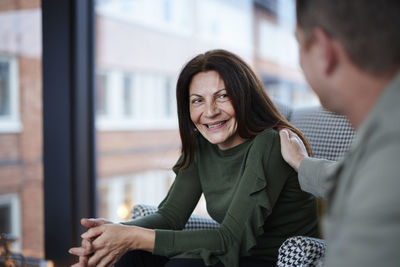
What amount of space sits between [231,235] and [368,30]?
78 centimetres

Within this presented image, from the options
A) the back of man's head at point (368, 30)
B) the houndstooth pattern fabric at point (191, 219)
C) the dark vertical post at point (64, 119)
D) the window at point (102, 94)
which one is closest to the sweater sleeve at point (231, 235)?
the houndstooth pattern fabric at point (191, 219)

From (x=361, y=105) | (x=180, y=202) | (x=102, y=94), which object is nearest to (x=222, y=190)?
(x=180, y=202)

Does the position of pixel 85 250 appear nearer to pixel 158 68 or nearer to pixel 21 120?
pixel 21 120

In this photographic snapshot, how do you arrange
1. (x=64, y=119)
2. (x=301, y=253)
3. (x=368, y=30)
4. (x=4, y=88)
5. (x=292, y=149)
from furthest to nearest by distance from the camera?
(x=4, y=88) → (x=64, y=119) → (x=292, y=149) → (x=301, y=253) → (x=368, y=30)

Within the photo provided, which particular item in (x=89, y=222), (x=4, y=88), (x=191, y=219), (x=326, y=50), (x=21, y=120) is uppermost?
(x=4, y=88)

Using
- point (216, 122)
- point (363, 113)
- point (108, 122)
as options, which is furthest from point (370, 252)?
point (108, 122)

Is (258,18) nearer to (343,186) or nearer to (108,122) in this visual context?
(108,122)

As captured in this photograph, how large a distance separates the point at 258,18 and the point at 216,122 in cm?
274

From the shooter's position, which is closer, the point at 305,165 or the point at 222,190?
the point at 305,165

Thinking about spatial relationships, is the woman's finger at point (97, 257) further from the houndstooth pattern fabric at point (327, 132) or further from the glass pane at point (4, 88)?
the glass pane at point (4, 88)

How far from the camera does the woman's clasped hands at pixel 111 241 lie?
1.23 metres

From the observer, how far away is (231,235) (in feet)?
4.07

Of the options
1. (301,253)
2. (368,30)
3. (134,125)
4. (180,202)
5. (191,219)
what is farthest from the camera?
(134,125)

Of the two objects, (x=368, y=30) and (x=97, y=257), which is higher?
(x=368, y=30)
